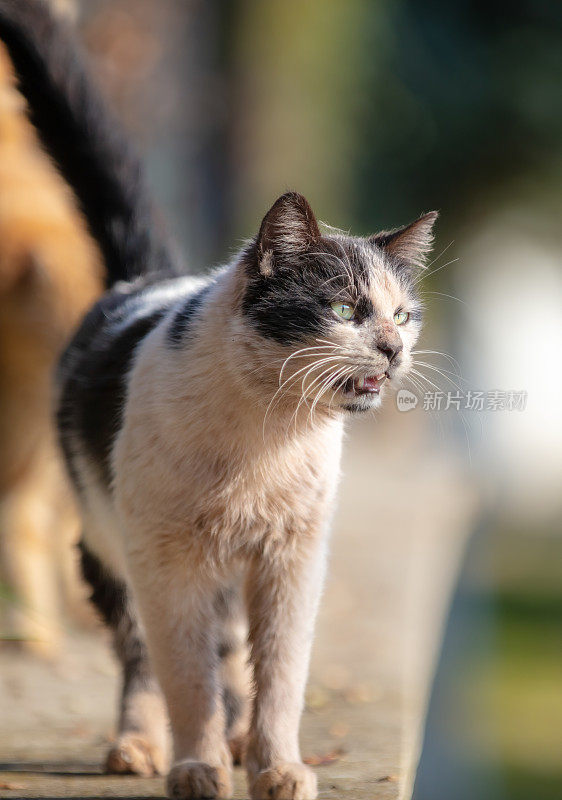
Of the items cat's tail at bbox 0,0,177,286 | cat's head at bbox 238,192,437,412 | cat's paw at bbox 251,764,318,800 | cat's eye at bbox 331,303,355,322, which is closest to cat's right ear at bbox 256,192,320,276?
cat's head at bbox 238,192,437,412

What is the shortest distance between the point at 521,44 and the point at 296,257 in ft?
15.6

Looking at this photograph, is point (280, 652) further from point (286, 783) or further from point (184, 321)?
point (184, 321)

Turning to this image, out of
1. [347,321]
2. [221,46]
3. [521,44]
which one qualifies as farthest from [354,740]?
[221,46]

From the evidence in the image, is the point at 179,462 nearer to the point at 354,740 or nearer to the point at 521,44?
the point at 354,740

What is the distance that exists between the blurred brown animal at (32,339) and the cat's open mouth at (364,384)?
1538 millimetres

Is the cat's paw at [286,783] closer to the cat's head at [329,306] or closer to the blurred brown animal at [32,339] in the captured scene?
the cat's head at [329,306]

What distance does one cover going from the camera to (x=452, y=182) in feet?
12.6

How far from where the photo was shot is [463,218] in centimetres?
267

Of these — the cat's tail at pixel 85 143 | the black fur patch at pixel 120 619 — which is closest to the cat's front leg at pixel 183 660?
the black fur patch at pixel 120 619

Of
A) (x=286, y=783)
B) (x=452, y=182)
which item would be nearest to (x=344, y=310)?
(x=286, y=783)

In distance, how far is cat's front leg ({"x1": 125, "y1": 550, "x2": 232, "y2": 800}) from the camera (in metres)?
1.78

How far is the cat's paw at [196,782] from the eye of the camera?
174 cm

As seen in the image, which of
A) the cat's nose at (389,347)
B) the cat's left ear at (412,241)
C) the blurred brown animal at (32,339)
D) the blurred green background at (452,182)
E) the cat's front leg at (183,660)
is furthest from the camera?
the blurred brown animal at (32,339)

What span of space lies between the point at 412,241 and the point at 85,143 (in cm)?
119
